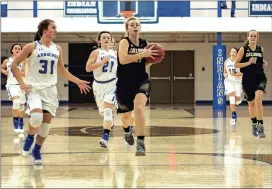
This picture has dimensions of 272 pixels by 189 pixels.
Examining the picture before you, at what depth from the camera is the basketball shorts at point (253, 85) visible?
9.53 metres

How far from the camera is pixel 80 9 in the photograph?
20.9m

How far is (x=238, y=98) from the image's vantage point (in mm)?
13984

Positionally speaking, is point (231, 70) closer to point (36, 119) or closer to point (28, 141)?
point (28, 141)

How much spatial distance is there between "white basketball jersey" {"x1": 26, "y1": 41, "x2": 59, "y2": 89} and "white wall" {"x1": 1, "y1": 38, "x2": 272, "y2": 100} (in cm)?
2053

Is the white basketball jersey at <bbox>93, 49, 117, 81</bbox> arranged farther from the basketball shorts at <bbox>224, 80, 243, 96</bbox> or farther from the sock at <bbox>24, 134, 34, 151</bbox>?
the basketball shorts at <bbox>224, 80, 243, 96</bbox>

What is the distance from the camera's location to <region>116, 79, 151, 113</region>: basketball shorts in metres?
6.94

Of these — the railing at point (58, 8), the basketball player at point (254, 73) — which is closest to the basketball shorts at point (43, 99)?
the basketball player at point (254, 73)

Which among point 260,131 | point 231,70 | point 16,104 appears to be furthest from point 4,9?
point 260,131

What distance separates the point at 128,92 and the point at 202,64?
790 inches

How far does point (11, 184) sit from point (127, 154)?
2.53m

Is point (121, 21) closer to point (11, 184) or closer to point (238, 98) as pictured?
point (238, 98)

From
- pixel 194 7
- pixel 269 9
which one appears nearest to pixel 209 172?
pixel 269 9

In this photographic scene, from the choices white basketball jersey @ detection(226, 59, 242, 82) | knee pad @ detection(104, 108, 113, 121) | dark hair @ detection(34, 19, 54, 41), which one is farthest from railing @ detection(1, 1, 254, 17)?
dark hair @ detection(34, 19, 54, 41)

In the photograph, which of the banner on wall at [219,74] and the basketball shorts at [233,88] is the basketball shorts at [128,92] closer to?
the basketball shorts at [233,88]
